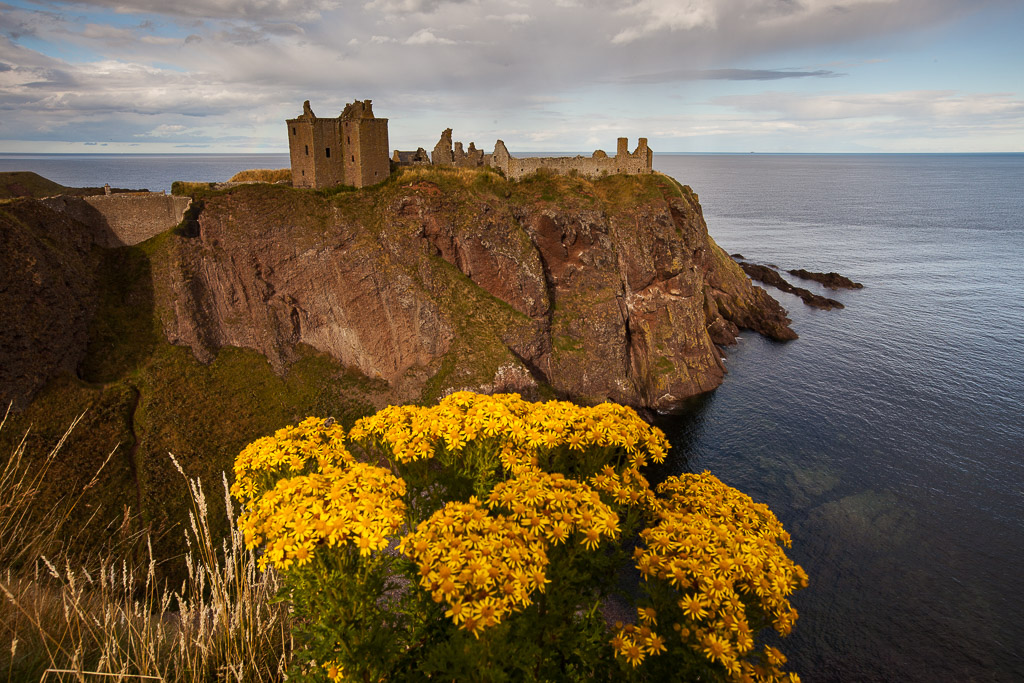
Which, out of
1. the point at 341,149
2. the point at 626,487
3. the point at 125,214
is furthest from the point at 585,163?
the point at 626,487

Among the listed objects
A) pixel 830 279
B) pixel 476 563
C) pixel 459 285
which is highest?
pixel 476 563

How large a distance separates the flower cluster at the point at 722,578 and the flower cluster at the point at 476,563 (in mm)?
2077

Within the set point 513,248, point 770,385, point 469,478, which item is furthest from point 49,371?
point 770,385

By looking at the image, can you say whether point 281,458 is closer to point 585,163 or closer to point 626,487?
point 626,487

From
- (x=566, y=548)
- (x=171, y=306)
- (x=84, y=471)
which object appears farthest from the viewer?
(x=171, y=306)

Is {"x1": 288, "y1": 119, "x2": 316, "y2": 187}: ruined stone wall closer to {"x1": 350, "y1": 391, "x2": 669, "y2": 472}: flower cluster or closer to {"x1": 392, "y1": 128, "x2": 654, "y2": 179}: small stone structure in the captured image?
{"x1": 392, "y1": 128, "x2": 654, "y2": 179}: small stone structure

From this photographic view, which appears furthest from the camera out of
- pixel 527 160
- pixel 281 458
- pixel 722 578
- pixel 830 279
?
pixel 830 279

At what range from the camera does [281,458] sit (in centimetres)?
955

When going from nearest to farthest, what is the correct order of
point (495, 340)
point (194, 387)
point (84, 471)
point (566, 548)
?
point (566, 548) → point (84, 471) → point (194, 387) → point (495, 340)

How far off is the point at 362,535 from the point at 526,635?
10.8 ft

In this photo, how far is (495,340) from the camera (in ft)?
189

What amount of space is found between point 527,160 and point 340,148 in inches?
957

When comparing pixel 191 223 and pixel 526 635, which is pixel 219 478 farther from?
pixel 526 635

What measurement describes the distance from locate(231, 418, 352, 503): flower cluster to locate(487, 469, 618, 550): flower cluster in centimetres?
323
